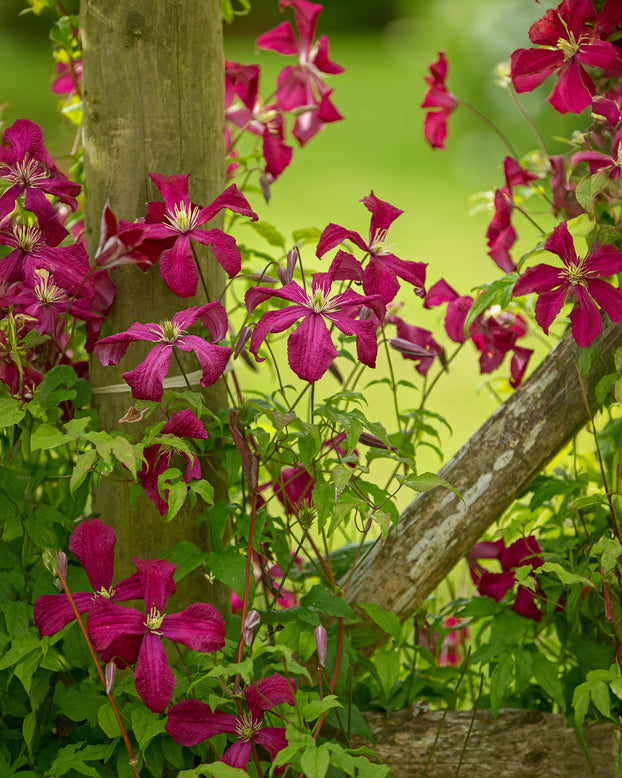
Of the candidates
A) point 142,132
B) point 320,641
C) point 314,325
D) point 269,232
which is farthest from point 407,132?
point 320,641

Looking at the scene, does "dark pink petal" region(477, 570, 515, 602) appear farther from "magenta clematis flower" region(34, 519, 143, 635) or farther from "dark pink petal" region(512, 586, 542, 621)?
"magenta clematis flower" region(34, 519, 143, 635)

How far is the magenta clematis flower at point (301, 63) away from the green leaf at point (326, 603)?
0.71 metres

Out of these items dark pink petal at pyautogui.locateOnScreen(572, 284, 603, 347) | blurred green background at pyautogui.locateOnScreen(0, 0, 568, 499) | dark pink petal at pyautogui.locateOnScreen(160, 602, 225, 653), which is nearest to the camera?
dark pink petal at pyautogui.locateOnScreen(160, 602, 225, 653)

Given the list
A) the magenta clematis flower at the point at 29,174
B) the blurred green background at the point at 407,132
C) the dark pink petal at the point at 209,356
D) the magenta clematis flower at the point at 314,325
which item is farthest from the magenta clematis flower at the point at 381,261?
the blurred green background at the point at 407,132

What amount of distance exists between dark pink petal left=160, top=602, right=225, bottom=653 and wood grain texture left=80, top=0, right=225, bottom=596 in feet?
0.77

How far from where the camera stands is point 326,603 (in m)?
1.03

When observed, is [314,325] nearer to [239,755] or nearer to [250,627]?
[250,627]

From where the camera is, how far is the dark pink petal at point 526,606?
114cm

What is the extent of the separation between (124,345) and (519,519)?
551mm

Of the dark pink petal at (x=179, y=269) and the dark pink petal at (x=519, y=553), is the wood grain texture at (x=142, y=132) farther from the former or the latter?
the dark pink petal at (x=519, y=553)

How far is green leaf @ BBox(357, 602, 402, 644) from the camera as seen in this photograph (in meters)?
1.08

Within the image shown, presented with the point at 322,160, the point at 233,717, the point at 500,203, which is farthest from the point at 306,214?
the point at 233,717

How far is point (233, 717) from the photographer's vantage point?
899 mm

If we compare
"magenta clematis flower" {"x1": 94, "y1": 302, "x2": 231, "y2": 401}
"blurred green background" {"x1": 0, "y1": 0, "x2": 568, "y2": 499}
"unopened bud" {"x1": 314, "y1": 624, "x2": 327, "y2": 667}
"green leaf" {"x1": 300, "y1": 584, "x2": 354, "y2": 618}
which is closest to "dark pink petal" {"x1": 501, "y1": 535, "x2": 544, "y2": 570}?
"green leaf" {"x1": 300, "y1": 584, "x2": 354, "y2": 618}
